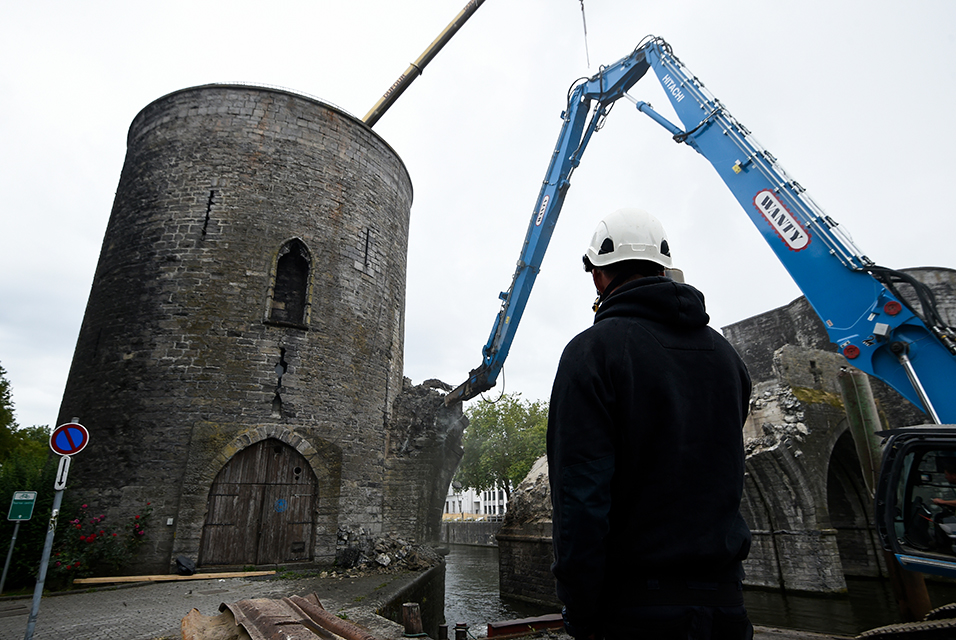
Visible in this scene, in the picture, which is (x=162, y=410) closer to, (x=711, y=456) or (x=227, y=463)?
(x=227, y=463)

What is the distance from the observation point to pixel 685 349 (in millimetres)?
1626

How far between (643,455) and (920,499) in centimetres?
307

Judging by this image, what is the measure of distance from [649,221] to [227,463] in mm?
10190


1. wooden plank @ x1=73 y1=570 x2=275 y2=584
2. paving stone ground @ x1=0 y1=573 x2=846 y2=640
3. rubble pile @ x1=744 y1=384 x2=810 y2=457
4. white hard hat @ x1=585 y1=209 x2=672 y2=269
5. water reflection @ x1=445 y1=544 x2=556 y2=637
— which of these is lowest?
water reflection @ x1=445 y1=544 x2=556 y2=637

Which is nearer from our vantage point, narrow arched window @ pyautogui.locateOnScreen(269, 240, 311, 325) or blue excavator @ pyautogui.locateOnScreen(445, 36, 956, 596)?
blue excavator @ pyautogui.locateOnScreen(445, 36, 956, 596)

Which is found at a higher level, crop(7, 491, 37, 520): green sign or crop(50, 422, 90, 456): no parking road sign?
crop(50, 422, 90, 456): no parking road sign

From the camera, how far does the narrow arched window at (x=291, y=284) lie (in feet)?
37.4

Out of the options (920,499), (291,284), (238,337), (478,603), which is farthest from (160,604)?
(920,499)

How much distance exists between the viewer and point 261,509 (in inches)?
394

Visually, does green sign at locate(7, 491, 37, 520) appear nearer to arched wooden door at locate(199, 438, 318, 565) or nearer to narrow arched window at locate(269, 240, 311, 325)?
arched wooden door at locate(199, 438, 318, 565)

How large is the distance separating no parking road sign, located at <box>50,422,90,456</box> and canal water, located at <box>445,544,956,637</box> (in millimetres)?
5356

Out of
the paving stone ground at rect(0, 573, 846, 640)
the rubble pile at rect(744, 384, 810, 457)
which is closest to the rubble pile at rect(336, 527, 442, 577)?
the paving stone ground at rect(0, 573, 846, 640)

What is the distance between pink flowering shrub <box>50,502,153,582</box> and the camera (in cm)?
834

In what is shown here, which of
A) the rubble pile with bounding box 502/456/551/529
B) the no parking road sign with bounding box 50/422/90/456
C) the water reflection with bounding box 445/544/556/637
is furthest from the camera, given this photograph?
the rubble pile with bounding box 502/456/551/529
